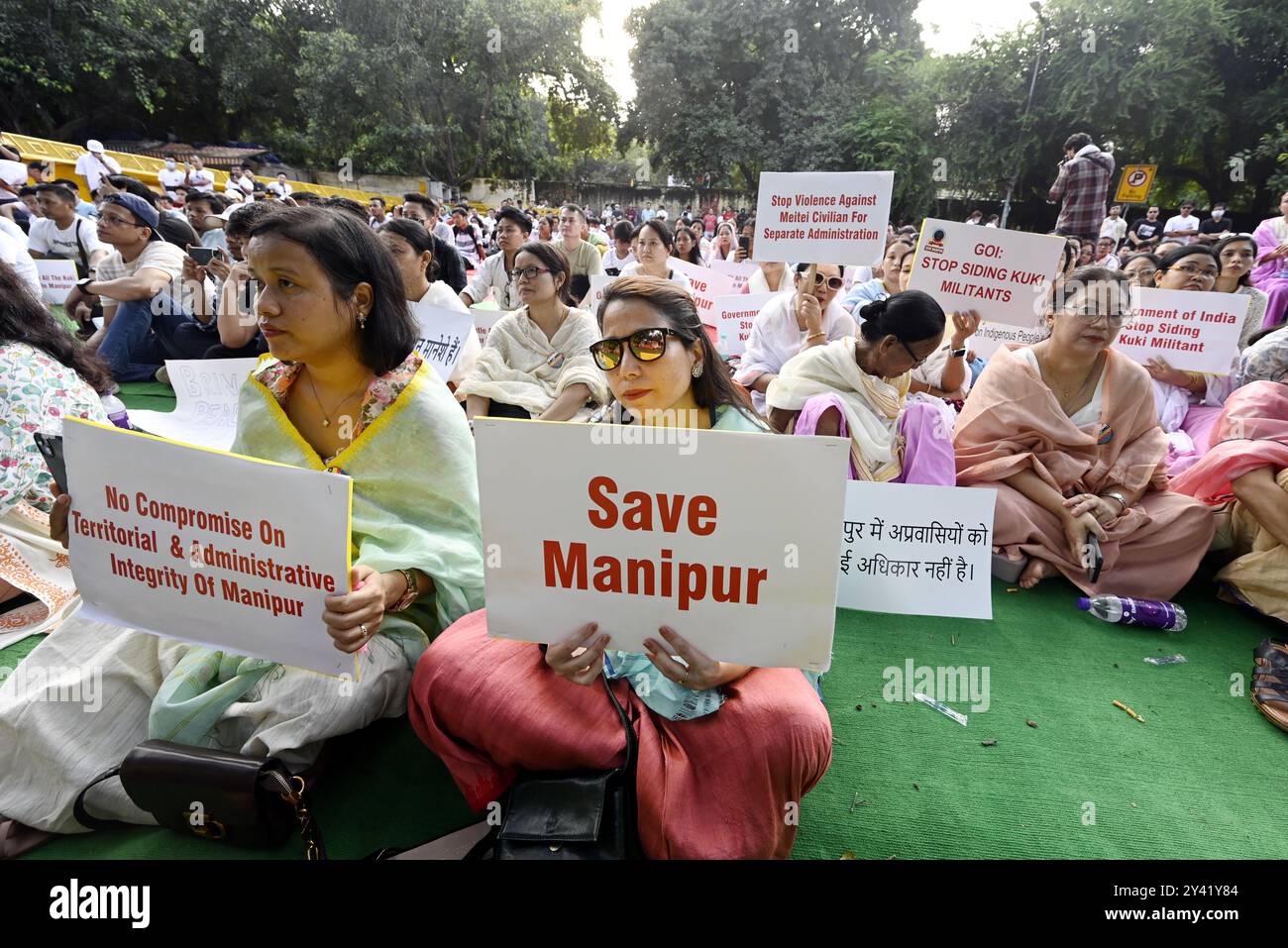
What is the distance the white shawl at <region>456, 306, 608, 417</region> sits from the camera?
4359 mm

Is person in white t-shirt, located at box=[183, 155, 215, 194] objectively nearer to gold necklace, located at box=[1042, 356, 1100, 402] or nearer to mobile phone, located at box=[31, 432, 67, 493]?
mobile phone, located at box=[31, 432, 67, 493]

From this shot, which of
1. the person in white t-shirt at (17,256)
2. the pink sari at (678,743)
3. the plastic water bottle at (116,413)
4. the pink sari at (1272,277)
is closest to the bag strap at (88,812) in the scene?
the pink sari at (678,743)

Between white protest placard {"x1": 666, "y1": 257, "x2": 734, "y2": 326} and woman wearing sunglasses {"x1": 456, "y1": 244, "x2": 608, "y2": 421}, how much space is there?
164 centimetres

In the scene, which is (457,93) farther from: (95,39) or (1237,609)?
(1237,609)

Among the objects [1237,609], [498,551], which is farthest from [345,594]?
[1237,609]

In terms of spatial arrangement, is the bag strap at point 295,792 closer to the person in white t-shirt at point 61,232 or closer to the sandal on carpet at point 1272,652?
the sandal on carpet at point 1272,652

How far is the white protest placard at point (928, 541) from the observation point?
268 centimetres

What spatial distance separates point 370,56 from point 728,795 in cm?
3198

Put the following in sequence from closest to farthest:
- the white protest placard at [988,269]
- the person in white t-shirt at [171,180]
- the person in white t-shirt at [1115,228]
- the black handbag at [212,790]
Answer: the black handbag at [212,790]
the white protest placard at [988,269]
the person in white t-shirt at [1115,228]
the person in white t-shirt at [171,180]

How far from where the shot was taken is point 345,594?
1571 mm

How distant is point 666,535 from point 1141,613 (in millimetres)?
2860

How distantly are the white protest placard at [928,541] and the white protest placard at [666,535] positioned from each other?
139 cm

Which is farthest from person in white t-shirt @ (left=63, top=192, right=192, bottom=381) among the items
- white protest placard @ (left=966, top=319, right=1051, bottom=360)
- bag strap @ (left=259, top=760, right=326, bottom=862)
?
white protest placard @ (left=966, top=319, right=1051, bottom=360)

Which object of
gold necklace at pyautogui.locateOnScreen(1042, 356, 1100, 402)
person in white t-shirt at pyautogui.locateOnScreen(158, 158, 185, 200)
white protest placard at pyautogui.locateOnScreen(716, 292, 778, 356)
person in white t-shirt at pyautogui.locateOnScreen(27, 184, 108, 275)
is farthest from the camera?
person in white t-shirt at pyautogui.locateOnScreen(158, 158, 185, 200)
